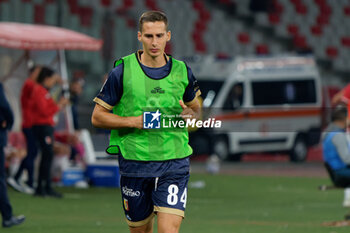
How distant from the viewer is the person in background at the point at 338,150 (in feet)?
Answer: 36.0

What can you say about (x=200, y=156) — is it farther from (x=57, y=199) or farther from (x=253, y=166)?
(x=57, y=199)

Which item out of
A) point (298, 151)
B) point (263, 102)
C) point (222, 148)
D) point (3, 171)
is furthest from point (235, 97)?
point (3, 171)

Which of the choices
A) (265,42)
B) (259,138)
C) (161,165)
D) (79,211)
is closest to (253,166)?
(259,138)

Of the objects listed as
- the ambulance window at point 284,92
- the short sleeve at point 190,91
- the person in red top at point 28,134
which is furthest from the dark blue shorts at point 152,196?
the ambulance window at point 284,92

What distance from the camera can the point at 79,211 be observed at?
495 inches

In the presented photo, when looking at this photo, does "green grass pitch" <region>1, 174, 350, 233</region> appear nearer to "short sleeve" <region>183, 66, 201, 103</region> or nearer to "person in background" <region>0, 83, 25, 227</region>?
"person in background" <region>0, 83, 25, 227</region>

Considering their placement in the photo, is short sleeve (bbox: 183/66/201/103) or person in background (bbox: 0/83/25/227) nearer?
short sleeve (bbox: 183/66/201/103)

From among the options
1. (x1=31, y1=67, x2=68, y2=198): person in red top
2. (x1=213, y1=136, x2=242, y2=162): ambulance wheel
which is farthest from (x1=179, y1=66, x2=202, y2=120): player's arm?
(x1=213, y1=136, x2=242, y2=162): ambulance wheel

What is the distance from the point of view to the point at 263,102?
25.3 m

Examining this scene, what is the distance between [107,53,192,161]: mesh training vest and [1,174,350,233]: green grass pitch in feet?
13.7

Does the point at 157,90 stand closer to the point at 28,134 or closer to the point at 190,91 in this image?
the point at 190,91

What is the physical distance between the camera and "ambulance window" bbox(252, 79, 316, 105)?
2530 centimetres

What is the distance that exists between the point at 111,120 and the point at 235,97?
18917 millimetres

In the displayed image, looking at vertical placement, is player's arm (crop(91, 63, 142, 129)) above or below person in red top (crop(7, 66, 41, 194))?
above
